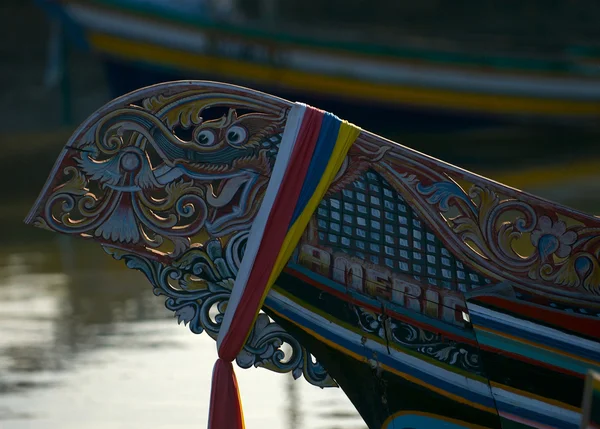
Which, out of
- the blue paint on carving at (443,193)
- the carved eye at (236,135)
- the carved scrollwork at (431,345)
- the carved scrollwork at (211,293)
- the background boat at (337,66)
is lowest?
the carved scrollwork at (431,345)

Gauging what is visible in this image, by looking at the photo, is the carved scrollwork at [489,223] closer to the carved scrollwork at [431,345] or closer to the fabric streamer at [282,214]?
the fabric streamer at [282,214]

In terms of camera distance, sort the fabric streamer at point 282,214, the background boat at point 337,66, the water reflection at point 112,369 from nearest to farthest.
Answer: the fabric streamer at point 282,214 < the water reflection at point 112,369 < the background boat at point 337,66

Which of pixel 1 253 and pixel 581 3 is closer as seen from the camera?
pixel 1 253

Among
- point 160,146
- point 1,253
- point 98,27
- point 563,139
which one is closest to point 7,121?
point 98,27

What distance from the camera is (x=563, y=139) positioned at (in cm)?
1309

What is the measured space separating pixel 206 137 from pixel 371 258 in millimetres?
545

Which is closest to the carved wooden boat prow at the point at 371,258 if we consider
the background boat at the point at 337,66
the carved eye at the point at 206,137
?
the carved eye at the point at 206,137

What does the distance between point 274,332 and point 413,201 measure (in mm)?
509

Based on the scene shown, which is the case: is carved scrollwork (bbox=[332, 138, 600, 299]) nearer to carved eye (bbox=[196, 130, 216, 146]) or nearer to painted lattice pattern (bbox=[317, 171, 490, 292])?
painted lattice pattern (bbox=[317, 171, 490, 292])

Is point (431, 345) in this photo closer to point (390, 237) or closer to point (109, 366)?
point (390, 237)

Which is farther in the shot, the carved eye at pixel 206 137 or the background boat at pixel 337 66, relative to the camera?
the background boat at pixel 337 66

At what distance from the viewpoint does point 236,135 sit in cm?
315

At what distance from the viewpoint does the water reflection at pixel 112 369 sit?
4.26 meters

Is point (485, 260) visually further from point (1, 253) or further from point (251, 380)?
point (1, 253)
